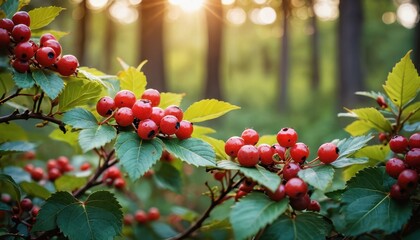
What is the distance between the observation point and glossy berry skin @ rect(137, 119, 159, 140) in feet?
4.14

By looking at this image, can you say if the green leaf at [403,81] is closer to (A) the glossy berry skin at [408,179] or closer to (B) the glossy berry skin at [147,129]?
(A) the glossy berry skin at [408,179]

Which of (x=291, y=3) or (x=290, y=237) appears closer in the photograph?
(x=290, y=237)

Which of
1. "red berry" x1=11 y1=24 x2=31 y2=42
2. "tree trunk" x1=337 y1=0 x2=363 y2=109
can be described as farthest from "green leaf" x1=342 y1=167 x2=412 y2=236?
"tree trunk" x1=337 y1=0 x2=363 y2=109

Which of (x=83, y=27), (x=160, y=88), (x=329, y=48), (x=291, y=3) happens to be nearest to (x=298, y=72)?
(x=329, y=48)

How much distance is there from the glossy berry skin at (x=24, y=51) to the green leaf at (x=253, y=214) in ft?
2.83

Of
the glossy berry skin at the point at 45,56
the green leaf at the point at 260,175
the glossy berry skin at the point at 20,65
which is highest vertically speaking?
the glossy berry skin at the point at 45,56

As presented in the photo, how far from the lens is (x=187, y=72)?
30.3 meters

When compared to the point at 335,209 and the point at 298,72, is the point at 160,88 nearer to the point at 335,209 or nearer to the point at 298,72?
the point at 335,209

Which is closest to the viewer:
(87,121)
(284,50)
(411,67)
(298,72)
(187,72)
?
(87,121)

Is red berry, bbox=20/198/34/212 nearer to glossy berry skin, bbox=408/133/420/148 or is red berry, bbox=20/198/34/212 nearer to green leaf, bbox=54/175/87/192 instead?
green leaf, bbox=54/175/87/192

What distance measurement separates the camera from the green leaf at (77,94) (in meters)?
1.41

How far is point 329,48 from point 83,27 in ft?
71.8

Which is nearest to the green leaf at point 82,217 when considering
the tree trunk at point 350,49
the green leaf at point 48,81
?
the green leaf at point 48,81

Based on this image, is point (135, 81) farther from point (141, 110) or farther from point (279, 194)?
point (279, 194)
